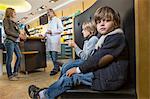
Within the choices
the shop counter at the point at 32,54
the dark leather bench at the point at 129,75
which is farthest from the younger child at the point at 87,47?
the shop counter at the point at 32,54

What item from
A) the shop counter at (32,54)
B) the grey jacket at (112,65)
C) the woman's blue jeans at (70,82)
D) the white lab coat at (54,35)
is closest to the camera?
the grey jacket at (112,65)

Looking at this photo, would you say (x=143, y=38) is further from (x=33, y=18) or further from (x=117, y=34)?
(x=33, y=18)

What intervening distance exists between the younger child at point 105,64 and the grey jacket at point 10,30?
7.02ft

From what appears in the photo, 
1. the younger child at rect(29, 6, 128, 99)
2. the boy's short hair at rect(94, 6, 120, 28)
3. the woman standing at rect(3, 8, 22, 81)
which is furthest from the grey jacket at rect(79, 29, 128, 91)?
the woman standing at rect(3, 8, 22, 81)

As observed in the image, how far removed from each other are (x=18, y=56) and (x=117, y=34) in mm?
2512

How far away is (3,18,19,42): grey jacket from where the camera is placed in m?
3.42

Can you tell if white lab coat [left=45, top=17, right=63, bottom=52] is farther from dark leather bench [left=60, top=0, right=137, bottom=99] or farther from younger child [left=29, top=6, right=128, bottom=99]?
younger child [left=29, top=6, right=128, bottom=99]

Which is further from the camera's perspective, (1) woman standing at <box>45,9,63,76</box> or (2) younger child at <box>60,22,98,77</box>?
(1) woman standing at <box>45,9,63,76</box>

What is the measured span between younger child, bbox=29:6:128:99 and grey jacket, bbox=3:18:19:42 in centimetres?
214

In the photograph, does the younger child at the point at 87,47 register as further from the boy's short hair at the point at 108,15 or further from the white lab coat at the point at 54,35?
the white lab coat at the point at 54,35

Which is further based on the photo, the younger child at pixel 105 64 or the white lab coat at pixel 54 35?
the white lab coat at pixel 54 35

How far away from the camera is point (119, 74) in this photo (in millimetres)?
1435

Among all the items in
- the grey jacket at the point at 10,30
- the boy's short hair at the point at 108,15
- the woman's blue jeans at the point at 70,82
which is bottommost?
the woman's blue jeans at the point at 70,82

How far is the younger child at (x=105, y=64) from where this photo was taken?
1415 mm
